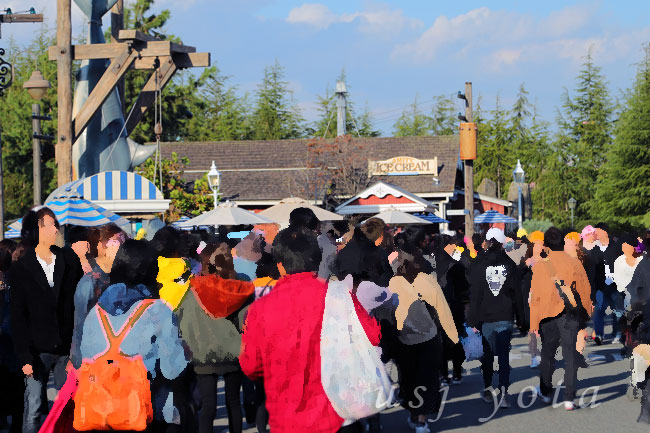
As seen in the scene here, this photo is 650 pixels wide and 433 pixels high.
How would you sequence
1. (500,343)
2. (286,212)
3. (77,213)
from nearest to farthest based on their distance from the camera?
(500,343) < (77,213) < (286,212)

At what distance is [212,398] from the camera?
8.07m

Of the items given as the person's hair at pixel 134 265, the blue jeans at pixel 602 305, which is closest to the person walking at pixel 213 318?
the person's hair at pixel 134 265

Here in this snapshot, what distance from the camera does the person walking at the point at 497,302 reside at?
35.3 feet

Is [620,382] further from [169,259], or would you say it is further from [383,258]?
[169,259]

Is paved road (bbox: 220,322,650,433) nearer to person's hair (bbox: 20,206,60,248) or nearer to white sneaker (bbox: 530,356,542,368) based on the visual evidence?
white sneaker (bbox: 530,356,542,368)

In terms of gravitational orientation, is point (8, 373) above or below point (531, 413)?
above

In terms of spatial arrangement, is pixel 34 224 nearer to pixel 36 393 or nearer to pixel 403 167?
pixel 36 393

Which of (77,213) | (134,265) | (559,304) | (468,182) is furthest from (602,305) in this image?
(468,182)

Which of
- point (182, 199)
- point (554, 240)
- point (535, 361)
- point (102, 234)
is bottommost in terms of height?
point (535, 361)

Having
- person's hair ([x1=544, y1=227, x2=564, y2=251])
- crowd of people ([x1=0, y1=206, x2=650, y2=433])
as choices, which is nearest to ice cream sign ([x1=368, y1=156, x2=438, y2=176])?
crowd of people ([x1=0, y1=206, x2=650, y2=433])

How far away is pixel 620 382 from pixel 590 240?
17.7ft

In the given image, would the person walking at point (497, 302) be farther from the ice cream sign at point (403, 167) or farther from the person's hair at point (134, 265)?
the ice cream sign at point (403, 167)

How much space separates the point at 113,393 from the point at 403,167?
4153 centimetres

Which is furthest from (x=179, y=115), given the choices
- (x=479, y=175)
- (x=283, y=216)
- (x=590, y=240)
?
(x=590, y=240)
